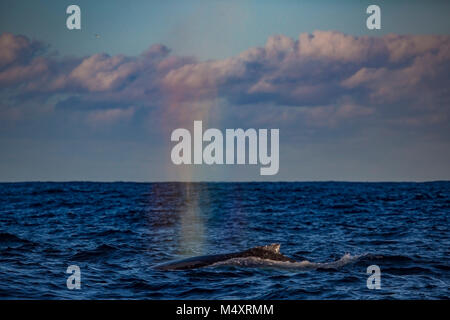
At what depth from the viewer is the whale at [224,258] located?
18469mm

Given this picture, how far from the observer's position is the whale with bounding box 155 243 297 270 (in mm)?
18469

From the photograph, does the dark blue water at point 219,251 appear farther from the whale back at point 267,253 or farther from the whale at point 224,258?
the whale back at point 267,253

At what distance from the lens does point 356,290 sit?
50.4ft

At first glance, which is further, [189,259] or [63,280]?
[189,259]

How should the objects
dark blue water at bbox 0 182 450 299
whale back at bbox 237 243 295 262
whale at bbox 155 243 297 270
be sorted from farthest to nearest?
whale back at bbox 237 243 295 262 → whale at bbox 155 243 297 270 → dark blue water at bbox 0 182 450 299

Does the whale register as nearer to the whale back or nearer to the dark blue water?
the whale back
